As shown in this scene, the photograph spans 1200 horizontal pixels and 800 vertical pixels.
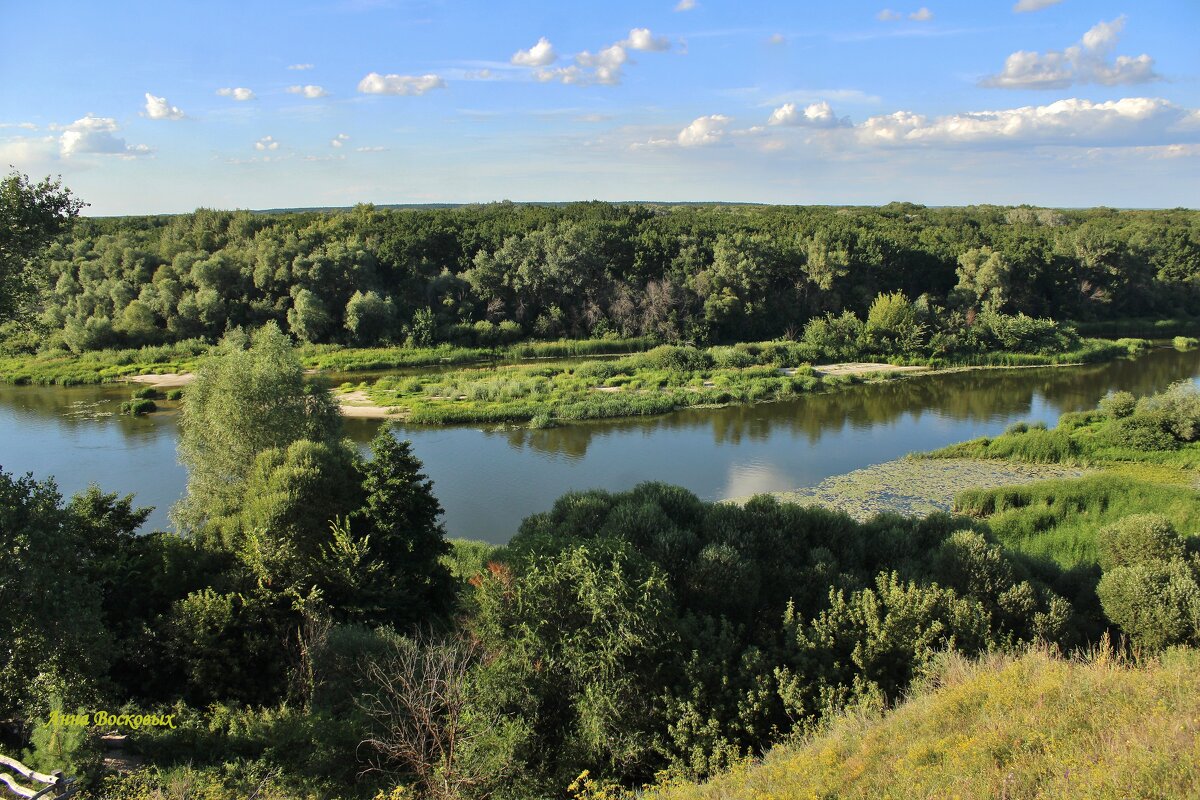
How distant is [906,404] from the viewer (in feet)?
111

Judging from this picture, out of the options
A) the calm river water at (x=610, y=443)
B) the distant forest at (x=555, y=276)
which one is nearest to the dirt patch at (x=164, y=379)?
the calm river water at (x=610, y=443)

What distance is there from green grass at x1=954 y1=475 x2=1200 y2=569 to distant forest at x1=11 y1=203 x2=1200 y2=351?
27.9 meters

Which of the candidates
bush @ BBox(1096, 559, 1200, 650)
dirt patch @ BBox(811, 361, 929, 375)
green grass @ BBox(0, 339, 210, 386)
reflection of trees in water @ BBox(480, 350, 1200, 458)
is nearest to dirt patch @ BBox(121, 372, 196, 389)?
green grass @ BBox(0, 339, 210, 386)

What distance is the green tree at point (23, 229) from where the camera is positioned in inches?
381

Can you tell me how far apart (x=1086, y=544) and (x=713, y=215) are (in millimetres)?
54058

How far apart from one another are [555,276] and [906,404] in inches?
912

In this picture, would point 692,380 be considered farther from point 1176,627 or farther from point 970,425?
point 1176,627

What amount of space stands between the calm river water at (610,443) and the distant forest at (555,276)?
35.4ft

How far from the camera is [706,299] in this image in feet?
160

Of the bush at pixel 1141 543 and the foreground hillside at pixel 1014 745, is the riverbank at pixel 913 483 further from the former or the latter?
the foreground hillside at pixel 1014 745

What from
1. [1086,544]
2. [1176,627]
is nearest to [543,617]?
[1176,627]

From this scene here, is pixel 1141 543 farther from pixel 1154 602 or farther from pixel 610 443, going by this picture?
pixel 610 443

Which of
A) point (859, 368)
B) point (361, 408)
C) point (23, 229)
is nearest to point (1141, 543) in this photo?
point (23, 229)

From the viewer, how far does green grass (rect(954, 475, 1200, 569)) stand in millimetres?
16562
